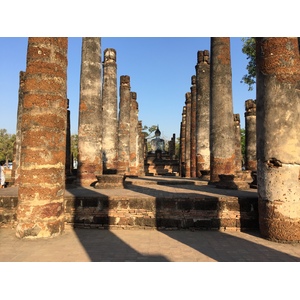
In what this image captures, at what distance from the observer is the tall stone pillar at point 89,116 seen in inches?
424

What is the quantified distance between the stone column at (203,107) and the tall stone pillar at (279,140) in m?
9.29

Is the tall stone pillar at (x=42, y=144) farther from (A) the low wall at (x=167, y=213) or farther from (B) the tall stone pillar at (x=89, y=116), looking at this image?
(B) the tall stone pillar at (x=89, y=116)

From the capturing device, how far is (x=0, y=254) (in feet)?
14.0

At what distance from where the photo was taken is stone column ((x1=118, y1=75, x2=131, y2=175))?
18.8 meters

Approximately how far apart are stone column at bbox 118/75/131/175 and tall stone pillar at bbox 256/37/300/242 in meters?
13.8

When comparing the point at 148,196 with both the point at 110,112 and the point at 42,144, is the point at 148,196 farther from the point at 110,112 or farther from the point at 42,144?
the point at 110,112

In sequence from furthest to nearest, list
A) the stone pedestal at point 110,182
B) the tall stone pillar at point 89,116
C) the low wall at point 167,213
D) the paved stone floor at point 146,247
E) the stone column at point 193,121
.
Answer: the stone column at point 193,121 < the tall stone pillar at point 89,116 < the stone pedestal at point 110,182 < the low wall at point 167,213 < the paved stone floor at point 146,247

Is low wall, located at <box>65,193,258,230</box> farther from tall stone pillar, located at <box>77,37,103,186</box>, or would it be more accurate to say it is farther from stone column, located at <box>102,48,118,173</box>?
stone column, located at <box>102,48,118,173</box>

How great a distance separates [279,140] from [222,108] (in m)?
5.53

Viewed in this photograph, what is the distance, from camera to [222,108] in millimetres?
10383

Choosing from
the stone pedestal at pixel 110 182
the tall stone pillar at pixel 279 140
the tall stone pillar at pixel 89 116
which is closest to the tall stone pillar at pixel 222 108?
the stone pedestal at pixel 110 182

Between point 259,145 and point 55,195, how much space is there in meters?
4.39

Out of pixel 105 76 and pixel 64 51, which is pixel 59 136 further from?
pixel 105 76

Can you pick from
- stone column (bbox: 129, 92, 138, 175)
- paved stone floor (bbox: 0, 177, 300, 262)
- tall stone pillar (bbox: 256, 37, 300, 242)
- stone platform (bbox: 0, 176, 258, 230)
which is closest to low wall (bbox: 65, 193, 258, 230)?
stone platform (bbox: 0, 176, 258, 230)
